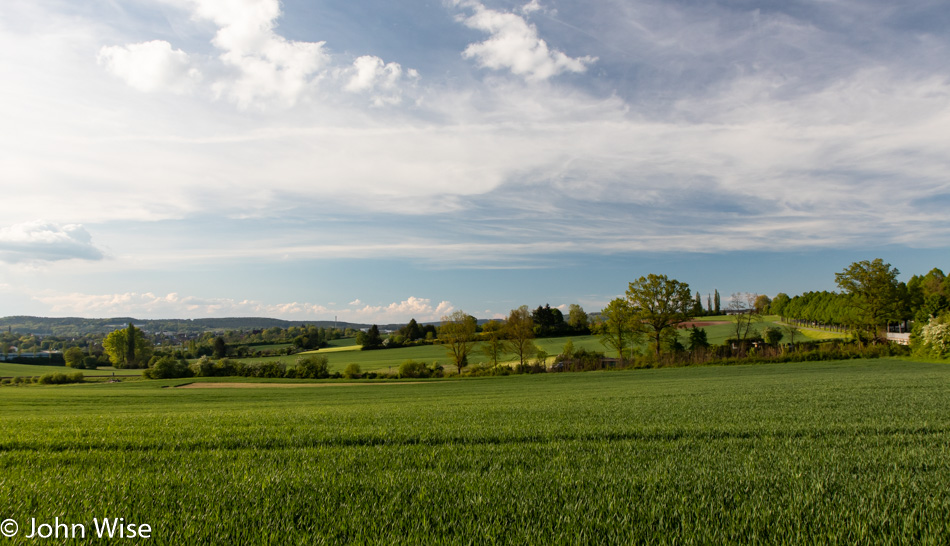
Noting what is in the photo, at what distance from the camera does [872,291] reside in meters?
59.6

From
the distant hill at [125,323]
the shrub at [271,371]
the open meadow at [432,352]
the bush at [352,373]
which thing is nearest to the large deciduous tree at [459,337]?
the open meadow at [432,352]

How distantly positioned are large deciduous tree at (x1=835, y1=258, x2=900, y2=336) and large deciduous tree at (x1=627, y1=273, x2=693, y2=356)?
22487 mm

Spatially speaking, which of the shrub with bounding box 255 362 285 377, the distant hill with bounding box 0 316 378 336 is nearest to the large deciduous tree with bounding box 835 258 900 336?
the shrub with bounding box 255 362 285 377

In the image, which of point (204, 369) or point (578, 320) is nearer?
point (204, 369)

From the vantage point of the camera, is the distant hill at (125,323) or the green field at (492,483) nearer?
the green field at (492,483)

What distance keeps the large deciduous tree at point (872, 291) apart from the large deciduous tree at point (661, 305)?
22487mm

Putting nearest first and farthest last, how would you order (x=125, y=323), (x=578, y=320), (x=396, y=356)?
(x=396, y=356) → (x=578, y=320) → (x=125, y=323)

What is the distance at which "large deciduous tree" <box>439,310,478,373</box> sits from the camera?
62.6 meters

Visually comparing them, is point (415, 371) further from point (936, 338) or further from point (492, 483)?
point (492, 483)

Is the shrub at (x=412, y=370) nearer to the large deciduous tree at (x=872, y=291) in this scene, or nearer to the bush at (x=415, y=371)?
the bush at (x=415, y=371)

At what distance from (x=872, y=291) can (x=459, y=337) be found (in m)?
54.4

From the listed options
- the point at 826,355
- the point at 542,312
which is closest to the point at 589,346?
the point at 542,312

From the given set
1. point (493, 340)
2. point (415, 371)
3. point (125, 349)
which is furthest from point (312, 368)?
point (125, 349)

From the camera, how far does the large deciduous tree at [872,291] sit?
58500mm
